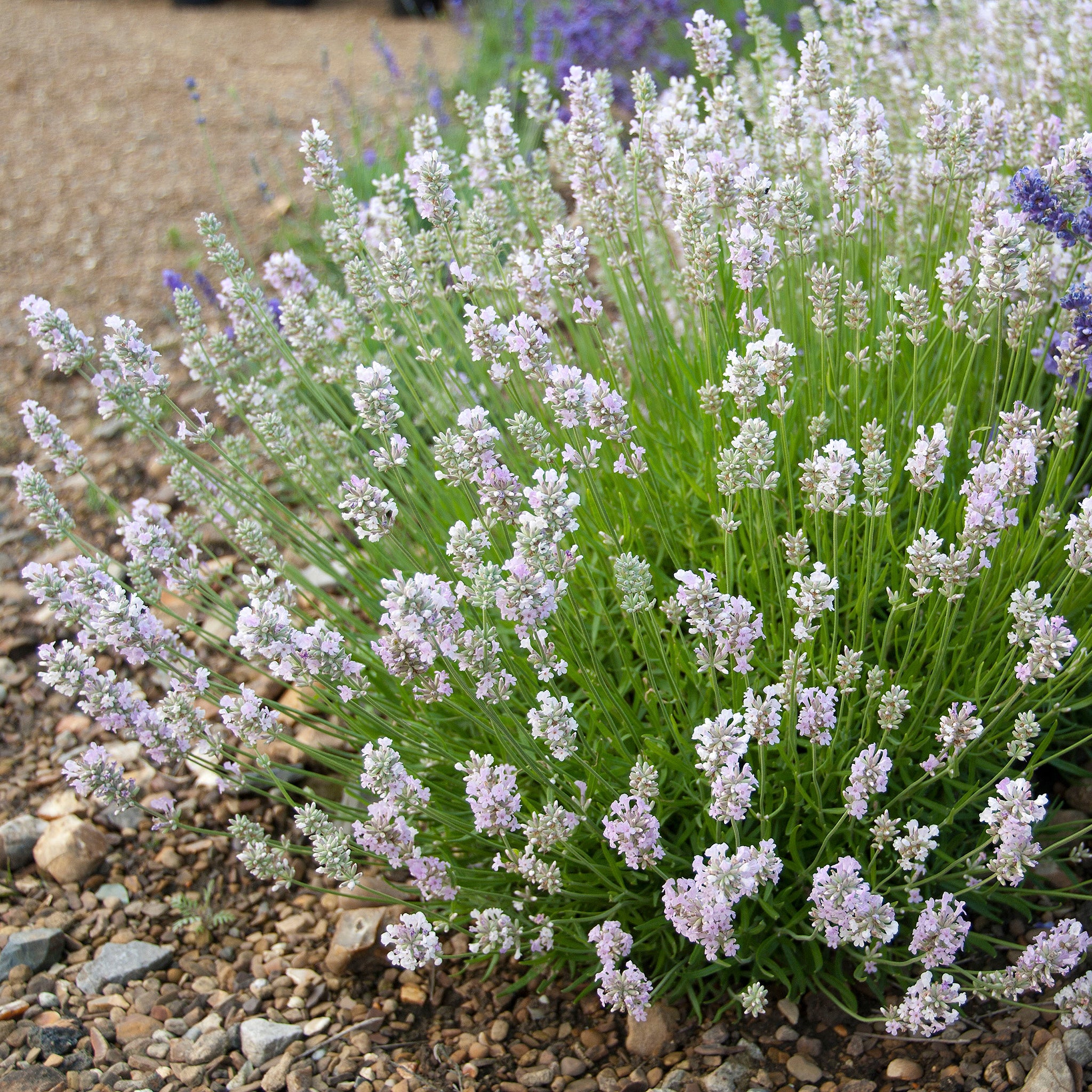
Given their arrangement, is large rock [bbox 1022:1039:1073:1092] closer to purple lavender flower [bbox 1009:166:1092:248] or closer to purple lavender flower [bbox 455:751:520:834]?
purple lavender flower [bbox 455:751:520:834]

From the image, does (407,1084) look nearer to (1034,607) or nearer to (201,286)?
(1034,607)

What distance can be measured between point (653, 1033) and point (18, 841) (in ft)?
5.98

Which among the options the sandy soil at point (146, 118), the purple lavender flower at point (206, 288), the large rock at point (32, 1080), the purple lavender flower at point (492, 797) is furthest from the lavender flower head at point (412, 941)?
the sandy soil at point (146, 118)

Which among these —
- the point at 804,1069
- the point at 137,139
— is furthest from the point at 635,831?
the point at 137,139

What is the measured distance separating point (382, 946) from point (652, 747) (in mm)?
974

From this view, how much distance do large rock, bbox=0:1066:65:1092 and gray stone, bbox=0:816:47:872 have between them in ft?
2.64

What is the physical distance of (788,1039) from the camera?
2.34 metres

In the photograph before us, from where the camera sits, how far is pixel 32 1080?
2.27 m

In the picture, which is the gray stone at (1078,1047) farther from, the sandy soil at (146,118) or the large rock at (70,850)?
the sandy soil at (146,118)

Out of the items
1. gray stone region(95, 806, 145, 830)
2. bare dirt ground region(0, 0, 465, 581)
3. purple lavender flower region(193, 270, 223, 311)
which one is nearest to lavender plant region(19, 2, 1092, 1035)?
gray stone region(95, 806, 145, 830)

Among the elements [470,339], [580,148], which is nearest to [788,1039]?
[470,339]

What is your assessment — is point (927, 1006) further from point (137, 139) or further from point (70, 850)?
point (137, 139)

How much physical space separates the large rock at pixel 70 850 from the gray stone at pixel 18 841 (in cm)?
2

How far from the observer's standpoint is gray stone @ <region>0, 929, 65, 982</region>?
263cm
